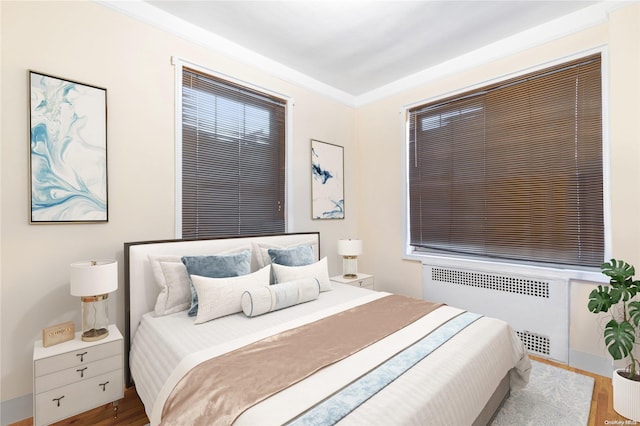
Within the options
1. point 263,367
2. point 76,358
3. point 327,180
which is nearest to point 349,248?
point 327,180

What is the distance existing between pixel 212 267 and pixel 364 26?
2.49m

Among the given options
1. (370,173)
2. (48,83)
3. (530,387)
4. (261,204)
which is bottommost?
(530,387)

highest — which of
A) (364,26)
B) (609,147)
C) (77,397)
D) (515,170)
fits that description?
(364,26)

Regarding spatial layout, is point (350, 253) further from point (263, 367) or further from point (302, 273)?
point (263, 367)

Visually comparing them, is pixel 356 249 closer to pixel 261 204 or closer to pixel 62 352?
pixel 261 204

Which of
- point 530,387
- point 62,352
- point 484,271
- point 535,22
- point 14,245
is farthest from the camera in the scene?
point 484,271

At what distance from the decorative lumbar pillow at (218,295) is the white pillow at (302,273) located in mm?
395

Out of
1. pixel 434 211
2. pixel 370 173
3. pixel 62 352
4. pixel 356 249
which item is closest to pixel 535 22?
pixel 434 211

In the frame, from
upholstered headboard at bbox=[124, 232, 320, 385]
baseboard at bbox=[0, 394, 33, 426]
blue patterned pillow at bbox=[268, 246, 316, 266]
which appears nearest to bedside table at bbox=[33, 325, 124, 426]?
upholstered headboard at bbox=[124, 232, 320, 385]

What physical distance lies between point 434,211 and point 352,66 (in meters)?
1.96

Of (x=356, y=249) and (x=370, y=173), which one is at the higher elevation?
(x=370, y=173)

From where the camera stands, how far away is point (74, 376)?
179 cm

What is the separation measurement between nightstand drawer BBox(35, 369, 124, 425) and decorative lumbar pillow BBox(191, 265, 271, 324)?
2.02 feet

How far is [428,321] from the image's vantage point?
6.77 feet
